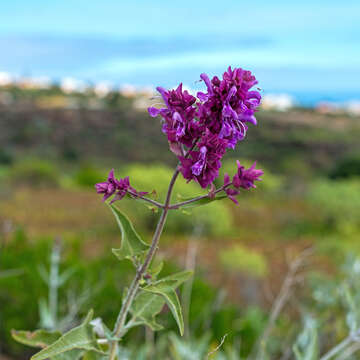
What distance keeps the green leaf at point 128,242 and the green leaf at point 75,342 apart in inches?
6.0

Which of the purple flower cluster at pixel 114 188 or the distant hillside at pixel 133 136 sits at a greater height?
the purple flower cluster at pixel 114 188

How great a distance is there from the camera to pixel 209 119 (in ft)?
2.83

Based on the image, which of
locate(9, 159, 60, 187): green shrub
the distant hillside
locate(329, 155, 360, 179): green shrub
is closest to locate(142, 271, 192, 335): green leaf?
locate(9, 159, 60, 187): green shrub

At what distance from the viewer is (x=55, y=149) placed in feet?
146

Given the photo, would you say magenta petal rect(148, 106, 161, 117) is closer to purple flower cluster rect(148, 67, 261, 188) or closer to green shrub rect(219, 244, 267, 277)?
purple flower cluster rect(148, 67, 261, 188)

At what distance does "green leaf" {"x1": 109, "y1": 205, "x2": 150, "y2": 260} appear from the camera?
1.00 m

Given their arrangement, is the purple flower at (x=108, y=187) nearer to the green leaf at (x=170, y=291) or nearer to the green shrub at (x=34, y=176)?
the green leaf at (x=170, y=291)

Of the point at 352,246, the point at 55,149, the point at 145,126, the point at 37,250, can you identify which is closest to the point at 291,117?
the point at 145,126

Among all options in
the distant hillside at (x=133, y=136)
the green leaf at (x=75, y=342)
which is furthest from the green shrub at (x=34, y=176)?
the green leaf at (x=75, y=342)

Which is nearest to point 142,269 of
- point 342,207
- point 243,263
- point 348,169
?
point 243,263

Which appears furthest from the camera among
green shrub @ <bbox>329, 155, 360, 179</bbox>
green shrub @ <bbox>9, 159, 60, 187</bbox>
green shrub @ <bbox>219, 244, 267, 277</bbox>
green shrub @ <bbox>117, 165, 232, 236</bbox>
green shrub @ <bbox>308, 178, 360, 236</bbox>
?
green shrub @ <bbox>329, 155, 360, 179</bbox>

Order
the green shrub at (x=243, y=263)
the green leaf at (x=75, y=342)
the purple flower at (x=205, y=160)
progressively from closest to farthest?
the purple flower at (x=205, y=160)
the green leaf at (x=75, y=342)
the green shrub at (x=243, y=263)

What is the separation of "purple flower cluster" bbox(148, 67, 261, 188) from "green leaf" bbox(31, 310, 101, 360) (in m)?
0.42

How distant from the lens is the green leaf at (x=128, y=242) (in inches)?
39.3
